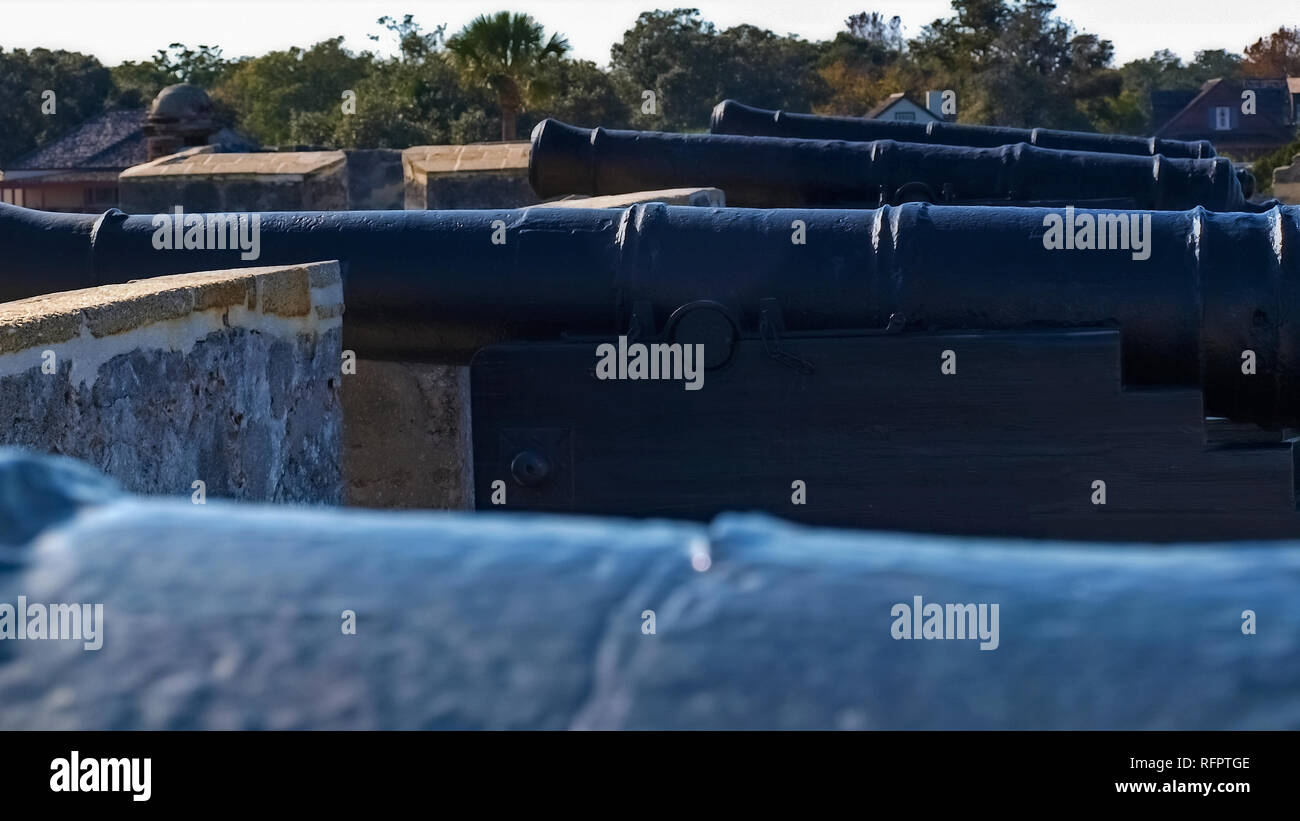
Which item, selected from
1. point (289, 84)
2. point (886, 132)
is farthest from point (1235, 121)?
point (886, 132)

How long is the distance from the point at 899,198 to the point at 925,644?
615cm

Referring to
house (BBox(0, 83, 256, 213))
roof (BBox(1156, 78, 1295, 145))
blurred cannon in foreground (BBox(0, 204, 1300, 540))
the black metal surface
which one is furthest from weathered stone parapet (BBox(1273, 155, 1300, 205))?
roof (BBox(1156, 78, 1295, 145))

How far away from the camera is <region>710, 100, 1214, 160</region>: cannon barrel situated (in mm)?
8422

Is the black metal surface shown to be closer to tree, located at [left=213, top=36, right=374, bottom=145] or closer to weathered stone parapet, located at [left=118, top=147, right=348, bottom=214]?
weathered stone parapet, located at [left=118, top=147, right=348, bottom=214]

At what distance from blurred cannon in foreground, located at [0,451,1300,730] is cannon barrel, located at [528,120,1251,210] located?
6260 mm

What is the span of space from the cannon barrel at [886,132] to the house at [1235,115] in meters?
43.3

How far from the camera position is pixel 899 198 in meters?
6.80

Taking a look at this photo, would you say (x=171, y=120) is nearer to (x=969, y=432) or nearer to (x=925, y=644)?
(x=969, y=432)

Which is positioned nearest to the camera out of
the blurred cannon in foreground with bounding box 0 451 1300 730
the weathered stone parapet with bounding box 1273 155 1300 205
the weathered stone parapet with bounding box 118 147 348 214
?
the blurred cannon in foreground with bounding box 0 451 1300 730

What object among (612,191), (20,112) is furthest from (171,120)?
(20,112)

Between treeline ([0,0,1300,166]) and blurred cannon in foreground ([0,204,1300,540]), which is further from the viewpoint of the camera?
treeline ([0,0,1300,166])

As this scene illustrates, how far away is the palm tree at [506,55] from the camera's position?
85.0ft

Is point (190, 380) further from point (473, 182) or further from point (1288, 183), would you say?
point (1288, 183)
